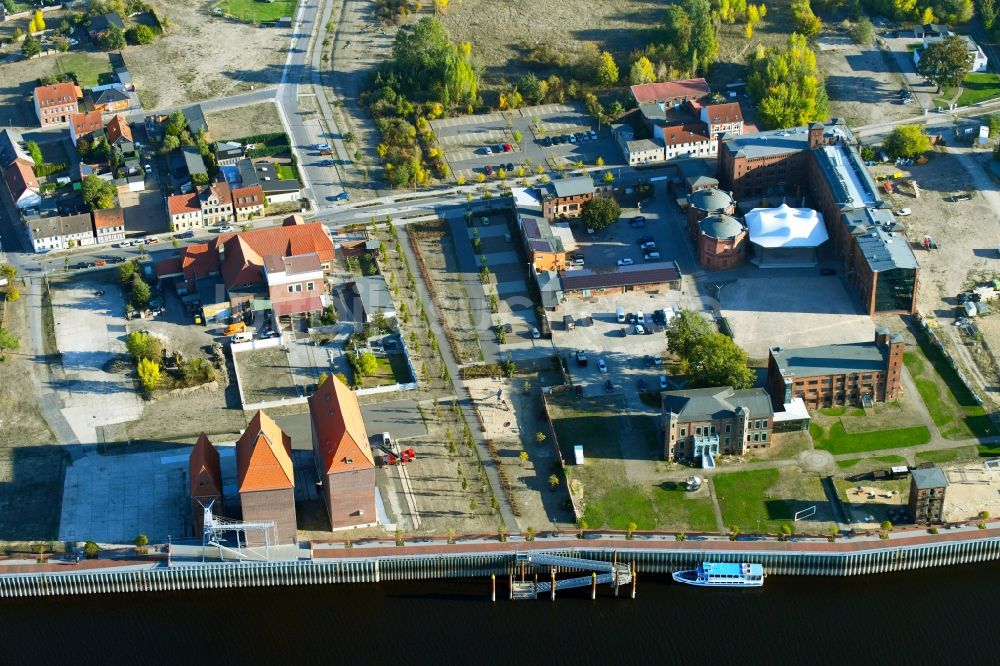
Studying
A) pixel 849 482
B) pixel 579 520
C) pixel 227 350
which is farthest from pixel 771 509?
pixel 227 350

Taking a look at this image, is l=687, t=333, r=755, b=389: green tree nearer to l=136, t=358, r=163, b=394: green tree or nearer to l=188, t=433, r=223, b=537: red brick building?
l=188, t=433, r=223, b=537: red brick building

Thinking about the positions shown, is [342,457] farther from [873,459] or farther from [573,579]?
[873,459]

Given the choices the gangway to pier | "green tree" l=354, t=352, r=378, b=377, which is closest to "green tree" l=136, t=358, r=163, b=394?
"green tree" l=354, t=352, r=378, b=377

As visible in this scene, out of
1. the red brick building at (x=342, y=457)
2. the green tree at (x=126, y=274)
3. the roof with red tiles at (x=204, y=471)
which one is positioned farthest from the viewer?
the green tree at (x=126, y=274)

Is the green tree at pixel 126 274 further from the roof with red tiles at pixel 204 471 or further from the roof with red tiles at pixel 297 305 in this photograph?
the roof with red tiles at pixel 204 471

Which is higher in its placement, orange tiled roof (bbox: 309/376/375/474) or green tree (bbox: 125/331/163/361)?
orange tiled roof (bbox: 309/376/375/474)

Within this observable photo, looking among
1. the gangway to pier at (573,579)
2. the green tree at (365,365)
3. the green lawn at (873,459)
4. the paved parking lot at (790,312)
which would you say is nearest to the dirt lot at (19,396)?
the green tree at (365,365)
